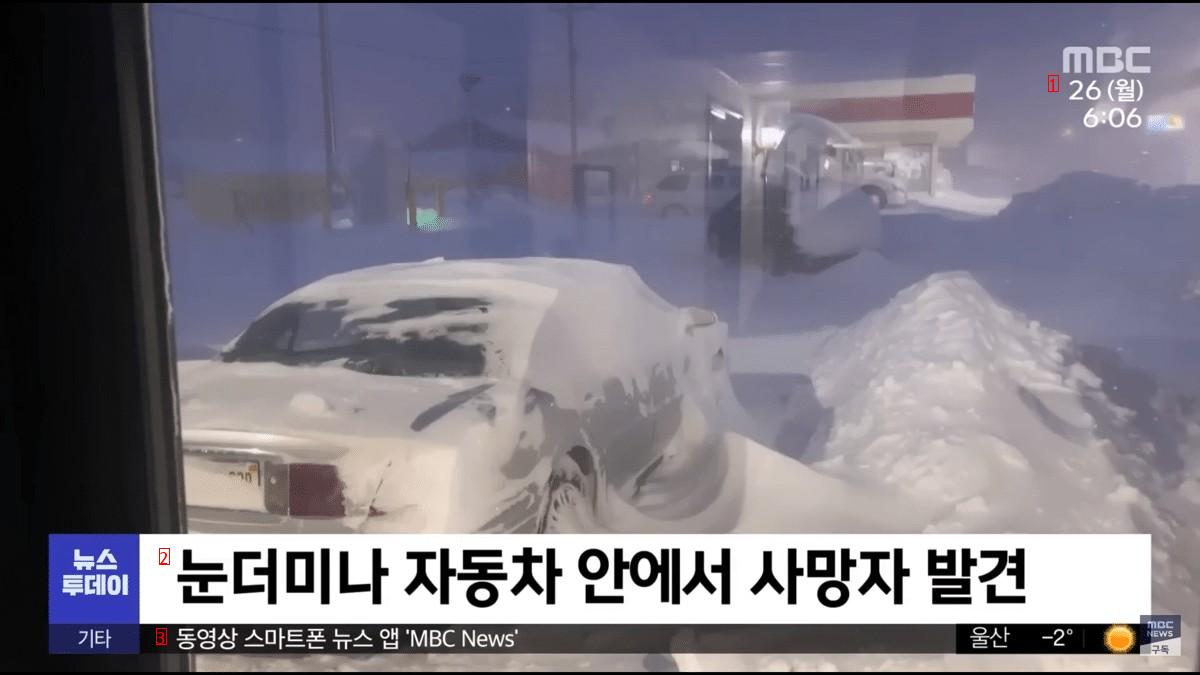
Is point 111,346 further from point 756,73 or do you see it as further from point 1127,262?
point 1127,262

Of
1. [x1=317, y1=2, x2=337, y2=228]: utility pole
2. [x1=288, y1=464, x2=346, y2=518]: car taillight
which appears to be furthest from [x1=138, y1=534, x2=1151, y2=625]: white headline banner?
[x1=317, y1=2, x2=337, y2=228]: utility pole

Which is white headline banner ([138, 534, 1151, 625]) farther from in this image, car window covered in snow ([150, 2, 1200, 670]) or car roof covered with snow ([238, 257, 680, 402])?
car roof covered with snow ([238, 257, 680, 402])

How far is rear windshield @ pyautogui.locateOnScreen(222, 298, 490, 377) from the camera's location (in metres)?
2.03

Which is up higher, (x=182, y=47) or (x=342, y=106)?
(x=182, y=47)

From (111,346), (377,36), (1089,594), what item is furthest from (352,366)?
(1089,594)

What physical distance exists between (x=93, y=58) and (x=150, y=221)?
43cm

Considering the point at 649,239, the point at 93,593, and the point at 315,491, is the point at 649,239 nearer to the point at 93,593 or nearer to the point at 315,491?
the point at 315,491

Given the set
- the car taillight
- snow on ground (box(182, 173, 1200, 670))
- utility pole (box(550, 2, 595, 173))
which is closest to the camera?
the car taillight

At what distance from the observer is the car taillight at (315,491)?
176 cm

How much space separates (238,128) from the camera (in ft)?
6.33

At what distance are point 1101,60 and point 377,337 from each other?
7.12 ft

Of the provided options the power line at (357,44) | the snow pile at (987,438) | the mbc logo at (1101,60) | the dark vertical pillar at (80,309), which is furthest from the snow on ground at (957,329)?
the power line at (357,44)

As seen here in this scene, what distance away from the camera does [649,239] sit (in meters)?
1.98

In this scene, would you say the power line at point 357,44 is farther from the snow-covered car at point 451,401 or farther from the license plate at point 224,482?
the license plate at point 224,482
